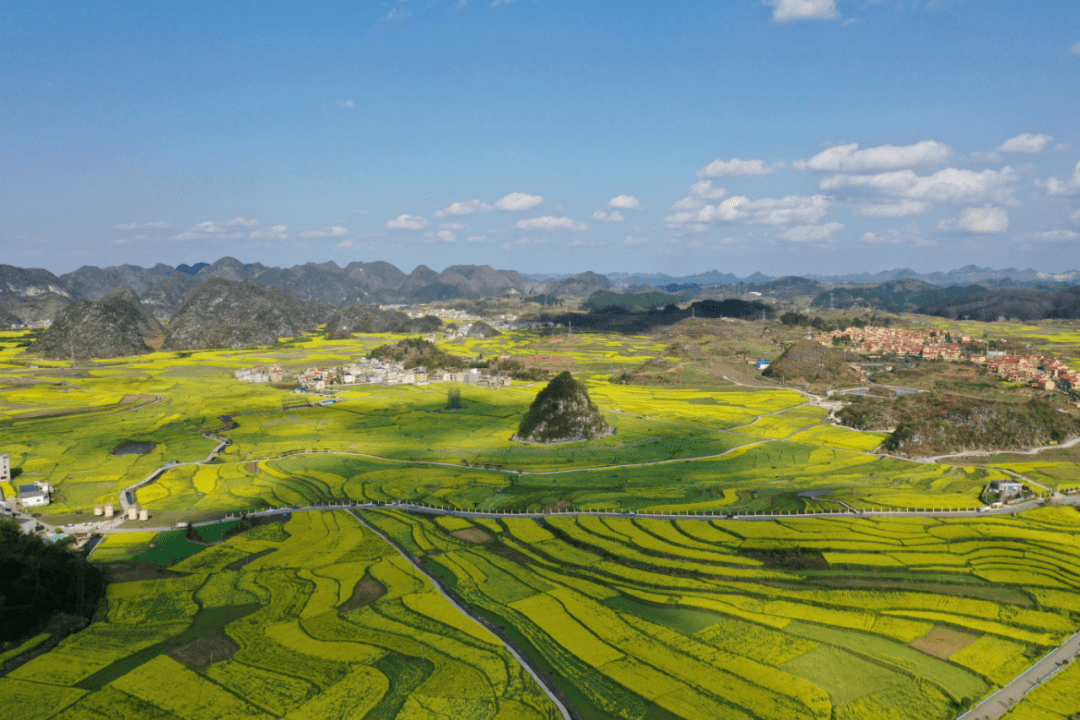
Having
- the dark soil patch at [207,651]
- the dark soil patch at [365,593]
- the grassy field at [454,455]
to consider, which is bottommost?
the dark soil patch at [365,593]

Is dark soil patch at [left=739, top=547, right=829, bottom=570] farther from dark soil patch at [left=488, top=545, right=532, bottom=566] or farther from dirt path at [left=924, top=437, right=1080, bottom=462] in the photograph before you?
dirt path at [left=924, top=437, right=1080, bottom=462]

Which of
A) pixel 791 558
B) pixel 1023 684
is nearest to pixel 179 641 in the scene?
pixel 791 558

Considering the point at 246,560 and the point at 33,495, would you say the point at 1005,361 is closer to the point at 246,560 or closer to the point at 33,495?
the point at 246,560

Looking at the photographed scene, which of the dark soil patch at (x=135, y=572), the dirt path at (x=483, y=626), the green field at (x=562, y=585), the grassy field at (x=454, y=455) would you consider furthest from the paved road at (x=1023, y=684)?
the dark soil patch at (x=135, y=572)

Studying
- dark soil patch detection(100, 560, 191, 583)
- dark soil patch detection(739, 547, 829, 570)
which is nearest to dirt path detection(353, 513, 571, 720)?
dark soil patch detection(100, 560, 191, 583)

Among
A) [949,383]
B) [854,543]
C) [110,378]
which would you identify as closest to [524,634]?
[854,543]

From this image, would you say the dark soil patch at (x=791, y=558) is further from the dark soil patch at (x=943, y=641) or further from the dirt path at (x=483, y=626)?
the dirt path at (x=483, y=626)

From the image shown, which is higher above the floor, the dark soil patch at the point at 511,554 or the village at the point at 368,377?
the village at the point at 368,377
